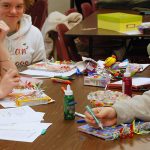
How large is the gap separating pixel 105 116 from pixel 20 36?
4.53 ft

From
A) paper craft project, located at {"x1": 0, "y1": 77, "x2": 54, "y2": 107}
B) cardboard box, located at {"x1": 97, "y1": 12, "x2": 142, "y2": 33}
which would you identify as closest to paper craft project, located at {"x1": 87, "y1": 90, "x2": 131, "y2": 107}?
paper craft project, located at {"x1": 0, "y1": 77, "x2": 54, "y2": 107}

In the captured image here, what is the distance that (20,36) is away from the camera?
8.61 feet

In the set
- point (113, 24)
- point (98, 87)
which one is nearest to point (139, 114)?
point (98, 87)

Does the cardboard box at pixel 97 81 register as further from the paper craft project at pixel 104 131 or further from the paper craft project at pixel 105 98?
the paper craft project at pixel 104 131

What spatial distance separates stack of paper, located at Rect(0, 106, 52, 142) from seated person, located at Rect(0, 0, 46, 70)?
880 mm

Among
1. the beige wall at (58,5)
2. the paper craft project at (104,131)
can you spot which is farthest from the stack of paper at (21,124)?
the beige wall at (58,5)

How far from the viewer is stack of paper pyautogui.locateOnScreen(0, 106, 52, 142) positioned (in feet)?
4.56

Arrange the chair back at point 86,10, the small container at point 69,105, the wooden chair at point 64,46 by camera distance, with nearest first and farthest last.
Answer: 1. the small container at point 69,105
2. the wooden chair at point 64,46
3. the chair back at point 86,10

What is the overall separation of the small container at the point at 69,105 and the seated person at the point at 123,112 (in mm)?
95

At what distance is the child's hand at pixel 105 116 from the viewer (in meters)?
1.39

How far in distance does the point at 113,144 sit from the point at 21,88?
2.56 ft

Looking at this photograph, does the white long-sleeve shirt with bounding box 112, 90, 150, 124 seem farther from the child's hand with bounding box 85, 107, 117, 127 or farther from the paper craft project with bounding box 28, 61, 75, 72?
the paper craft project with bounding box 28, 61, 75, 72

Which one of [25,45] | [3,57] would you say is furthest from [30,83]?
[25,45]

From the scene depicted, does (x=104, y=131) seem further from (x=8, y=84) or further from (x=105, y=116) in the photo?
(x=8, y=84)
